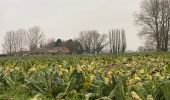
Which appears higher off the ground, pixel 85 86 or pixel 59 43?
pixel 59 43

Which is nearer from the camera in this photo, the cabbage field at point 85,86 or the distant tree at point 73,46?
the cabbage field at point 85,86

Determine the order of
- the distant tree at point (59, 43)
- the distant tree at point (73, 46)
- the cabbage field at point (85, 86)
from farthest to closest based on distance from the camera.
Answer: the distant tree at point (59, 43) → the distant tree at point (73, 46) → the cabbage field at point (85, 86)

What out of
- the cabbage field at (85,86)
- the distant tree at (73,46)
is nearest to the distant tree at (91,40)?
the distant tree at (73,46)

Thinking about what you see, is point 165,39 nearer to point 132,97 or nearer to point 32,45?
point 32,45

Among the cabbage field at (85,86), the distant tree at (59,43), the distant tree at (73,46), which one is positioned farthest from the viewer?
the distant tree at (59,43)

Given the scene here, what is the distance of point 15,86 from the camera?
23.8 feet

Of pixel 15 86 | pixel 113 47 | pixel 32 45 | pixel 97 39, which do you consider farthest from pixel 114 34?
pixel 15 86

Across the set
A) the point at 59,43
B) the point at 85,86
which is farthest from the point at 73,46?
the point at 85,86

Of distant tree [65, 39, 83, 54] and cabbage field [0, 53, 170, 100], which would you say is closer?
cabbage field [0, 53, 170, 100]

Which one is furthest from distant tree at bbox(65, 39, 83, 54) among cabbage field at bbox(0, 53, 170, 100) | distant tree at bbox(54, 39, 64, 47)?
cabbage field at bbox(0, 53, 170, 100)

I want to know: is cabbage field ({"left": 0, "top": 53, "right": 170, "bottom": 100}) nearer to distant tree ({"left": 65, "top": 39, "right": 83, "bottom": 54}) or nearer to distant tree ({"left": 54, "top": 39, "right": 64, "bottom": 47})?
distant tree ({"left": 65, "top": 39, "right": 83, "bottom": 54})

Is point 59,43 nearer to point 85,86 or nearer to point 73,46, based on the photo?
point 73,46

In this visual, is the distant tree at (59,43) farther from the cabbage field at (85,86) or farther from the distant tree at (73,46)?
the cabbage field at (85,86)

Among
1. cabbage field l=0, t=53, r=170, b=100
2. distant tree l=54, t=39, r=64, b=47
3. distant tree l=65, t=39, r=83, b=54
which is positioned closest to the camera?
cabbage field l=0, t=53, r=170, b=100
